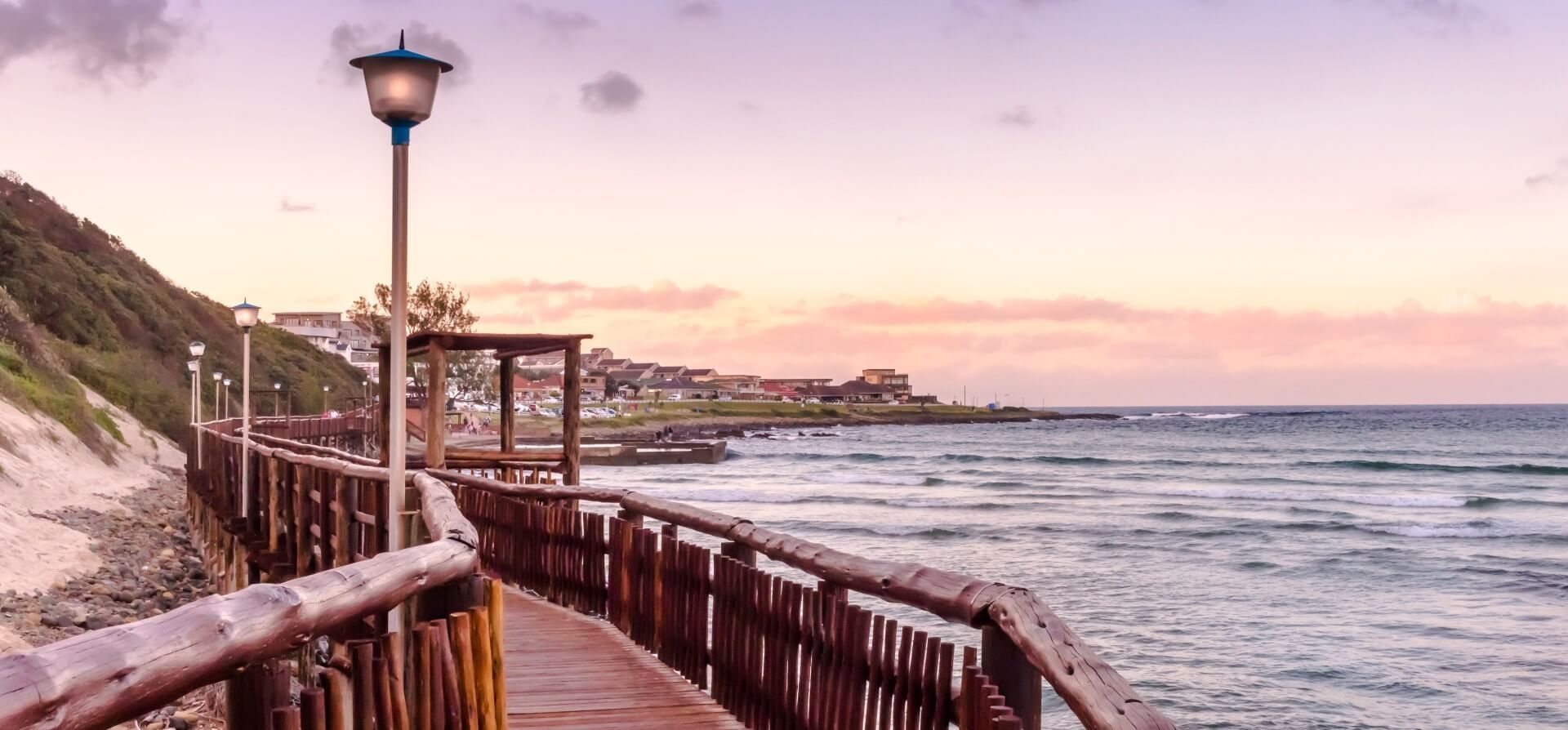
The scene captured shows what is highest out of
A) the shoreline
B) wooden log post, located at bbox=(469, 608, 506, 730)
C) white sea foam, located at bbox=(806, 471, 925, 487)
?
wooden log post, located at bbox=(469, 608, 506, 730)

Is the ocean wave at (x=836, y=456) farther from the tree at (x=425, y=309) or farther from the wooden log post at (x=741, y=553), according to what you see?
the wooden log post at (x=741, y=553)

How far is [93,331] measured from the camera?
165 feet

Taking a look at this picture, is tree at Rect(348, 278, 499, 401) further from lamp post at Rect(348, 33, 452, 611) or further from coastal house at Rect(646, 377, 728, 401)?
coastal house at Rect(646, 377, 728, 401)

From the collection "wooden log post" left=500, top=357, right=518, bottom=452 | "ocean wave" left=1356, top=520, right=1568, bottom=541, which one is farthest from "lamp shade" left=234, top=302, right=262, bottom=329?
"ocean wave" left=1356, top=520, right=1568, bottom=541

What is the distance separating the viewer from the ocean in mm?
14281

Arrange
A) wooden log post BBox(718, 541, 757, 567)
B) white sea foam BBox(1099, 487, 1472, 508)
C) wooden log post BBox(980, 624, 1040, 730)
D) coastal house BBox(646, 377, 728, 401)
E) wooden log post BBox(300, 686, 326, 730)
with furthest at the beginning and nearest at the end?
coastal house BBox(646, 377, 728, 401) → white sea foam BBox(1099, 487, 1472, 508) → wooden log post BBox(718, 541, 757, 567) → wooden log post BBox(980, 624, 1040, 730) → wooden log post BBox(300, 686, 326, 730)

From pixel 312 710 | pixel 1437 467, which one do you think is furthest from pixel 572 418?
pixel 1437 467

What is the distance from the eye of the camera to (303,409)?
73.1 metres

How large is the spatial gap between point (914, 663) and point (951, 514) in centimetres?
3316

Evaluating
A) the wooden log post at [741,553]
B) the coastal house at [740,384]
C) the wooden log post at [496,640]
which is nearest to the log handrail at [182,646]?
the wooden log post at [496,640]

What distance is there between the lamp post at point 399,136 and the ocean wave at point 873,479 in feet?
141

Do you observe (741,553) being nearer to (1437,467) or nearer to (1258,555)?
(1258,555)

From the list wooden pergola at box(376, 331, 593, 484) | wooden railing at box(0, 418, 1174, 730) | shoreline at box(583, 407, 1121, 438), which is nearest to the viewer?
wooden railing at box(0, 418, 1174, 730)

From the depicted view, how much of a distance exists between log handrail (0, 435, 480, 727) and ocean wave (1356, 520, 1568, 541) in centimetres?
3241
